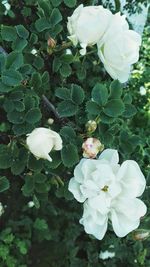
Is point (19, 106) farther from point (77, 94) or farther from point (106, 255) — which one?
point (106, 255)

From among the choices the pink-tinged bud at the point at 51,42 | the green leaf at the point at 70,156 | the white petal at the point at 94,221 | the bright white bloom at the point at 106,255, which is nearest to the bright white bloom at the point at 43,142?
the green leaf at the point at 70,156

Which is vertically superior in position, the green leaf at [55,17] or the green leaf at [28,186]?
the green leaf at [55,17]

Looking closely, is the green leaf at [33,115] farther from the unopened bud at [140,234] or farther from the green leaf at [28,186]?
the unopened bud at [140,234]

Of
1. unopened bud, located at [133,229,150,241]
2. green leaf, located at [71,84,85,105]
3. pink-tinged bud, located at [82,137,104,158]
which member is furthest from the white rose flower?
unopened bud, located at [133,229,150,241]

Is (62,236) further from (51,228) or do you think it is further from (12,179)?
Result: (12,179)

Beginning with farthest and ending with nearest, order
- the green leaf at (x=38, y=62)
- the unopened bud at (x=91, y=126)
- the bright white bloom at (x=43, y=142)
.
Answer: the green leaf at (x=38, y=62) < the unopened bud at (x=91, y=126) < the bright white bloom at (x=43, y=142)

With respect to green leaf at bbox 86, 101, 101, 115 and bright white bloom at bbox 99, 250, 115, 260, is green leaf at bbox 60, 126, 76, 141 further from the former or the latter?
bright white bloom at bbox 99, 250, 115, 260

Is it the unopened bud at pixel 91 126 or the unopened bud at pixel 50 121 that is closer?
the unopened bud at pixel 91 126
